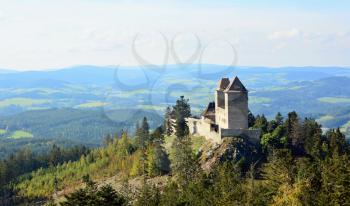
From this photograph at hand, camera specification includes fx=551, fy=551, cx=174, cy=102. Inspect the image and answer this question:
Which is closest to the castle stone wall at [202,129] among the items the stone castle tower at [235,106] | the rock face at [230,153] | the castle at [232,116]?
the castle at [232,116]

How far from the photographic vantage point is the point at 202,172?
9075cm

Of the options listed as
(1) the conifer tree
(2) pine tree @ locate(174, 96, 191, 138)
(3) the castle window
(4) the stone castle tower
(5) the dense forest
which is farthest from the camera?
(2) pine tree @ locate(174, 96, 191, 138)

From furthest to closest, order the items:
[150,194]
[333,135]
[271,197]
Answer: [333,135] → [150,194] → [271,197]

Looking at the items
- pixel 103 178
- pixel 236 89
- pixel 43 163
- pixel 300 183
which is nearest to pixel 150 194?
pixel 300 183

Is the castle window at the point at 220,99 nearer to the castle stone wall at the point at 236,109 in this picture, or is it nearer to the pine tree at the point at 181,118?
the castle stone wall at the point at 236,109

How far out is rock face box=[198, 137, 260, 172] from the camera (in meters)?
98.1

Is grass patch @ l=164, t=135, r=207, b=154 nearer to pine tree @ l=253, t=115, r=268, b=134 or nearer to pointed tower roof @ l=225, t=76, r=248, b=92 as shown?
pine tree @ l=253, t=115, r=268, b=134

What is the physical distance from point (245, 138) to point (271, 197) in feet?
91.0

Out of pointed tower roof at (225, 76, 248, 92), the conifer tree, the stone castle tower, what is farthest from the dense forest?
pointed tower roof at (225, 76, 248, 92)

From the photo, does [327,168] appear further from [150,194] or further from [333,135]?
[333,135]

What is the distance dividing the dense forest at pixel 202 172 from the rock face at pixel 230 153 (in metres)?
0.41

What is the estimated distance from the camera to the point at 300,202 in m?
63.6

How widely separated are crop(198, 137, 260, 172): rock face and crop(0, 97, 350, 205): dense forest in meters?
0.41

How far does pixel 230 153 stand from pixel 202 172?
974 centimetres
